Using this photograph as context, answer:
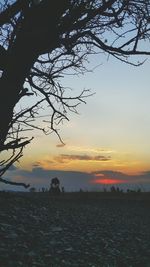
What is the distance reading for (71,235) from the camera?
16.6 m

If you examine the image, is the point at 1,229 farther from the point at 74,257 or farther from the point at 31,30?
the point at 31,30

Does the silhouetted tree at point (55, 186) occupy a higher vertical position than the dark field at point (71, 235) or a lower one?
higher

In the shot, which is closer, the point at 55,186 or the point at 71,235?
the point at 71,235

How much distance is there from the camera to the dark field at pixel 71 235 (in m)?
13.5

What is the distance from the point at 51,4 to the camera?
343 cm

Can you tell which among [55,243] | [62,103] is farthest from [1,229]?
[62,103]

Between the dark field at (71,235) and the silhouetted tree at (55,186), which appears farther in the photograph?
the silhouetted tree at (55,186)

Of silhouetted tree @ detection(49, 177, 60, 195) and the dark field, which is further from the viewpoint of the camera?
silhouetted tree @ detection(49, 177, 60, 195)

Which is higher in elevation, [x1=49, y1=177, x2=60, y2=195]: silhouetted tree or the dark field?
[x1=49, y1=177, x2=60, y2=195]: silhouetted tree

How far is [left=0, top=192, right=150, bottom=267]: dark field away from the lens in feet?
44.3

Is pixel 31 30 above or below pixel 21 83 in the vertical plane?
above

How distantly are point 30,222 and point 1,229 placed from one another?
2017 millimetres

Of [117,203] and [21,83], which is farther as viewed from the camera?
[117,203]

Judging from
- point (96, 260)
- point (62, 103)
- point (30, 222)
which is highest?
point (62, 103)
